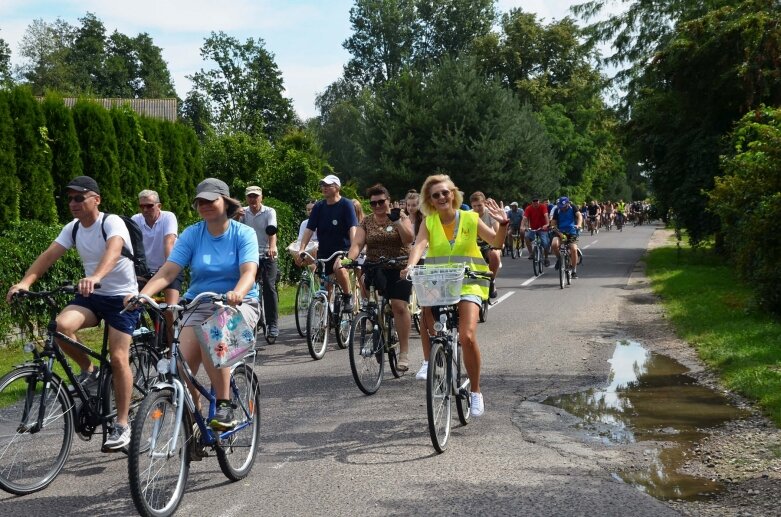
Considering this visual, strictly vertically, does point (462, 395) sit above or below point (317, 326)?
below

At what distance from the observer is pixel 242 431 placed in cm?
601

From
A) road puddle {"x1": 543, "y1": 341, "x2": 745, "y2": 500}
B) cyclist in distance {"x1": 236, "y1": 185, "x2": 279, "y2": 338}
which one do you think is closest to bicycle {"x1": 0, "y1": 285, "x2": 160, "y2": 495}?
road puddle {"x1": 543, "y1": 341, "x2": 745, "y2": 500}

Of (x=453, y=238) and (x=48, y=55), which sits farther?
(x=48, y=55)

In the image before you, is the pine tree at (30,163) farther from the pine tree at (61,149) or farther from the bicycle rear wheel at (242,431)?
the bicycle rear wheel at (242,431)

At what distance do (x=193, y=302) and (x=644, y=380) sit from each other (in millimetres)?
5601

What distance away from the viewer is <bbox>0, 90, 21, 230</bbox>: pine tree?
14.3 m

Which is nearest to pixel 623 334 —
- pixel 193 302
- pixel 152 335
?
pixel 152 335

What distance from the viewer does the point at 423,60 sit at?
70750 millimetres

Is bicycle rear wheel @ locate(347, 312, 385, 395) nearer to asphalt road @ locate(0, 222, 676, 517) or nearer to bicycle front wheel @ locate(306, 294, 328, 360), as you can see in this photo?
asphalt road @ locate(0, 222, 676, 517)

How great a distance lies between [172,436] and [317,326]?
577cm

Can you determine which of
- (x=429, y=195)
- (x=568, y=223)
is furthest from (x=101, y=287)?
(x=568, y=223)

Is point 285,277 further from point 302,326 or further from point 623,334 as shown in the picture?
point 623,334

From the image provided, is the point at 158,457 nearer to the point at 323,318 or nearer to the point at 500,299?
the point at 323,318

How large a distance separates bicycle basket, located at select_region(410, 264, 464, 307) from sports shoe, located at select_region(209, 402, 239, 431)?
1.72 m
